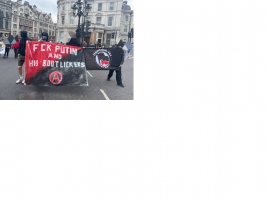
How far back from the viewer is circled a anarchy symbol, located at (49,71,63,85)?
527 cm

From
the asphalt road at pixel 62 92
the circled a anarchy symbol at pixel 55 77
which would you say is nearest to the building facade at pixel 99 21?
the asphalt road at pixel 62 92

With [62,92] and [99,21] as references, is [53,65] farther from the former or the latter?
[99,21]

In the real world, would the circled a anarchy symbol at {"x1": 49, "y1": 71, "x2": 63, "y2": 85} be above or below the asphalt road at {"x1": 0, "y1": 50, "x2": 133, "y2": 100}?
above

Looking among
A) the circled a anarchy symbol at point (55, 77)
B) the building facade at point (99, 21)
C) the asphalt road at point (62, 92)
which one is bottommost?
the asphalt road at point (62, 92)

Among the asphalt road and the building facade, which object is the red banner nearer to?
the asphalt road

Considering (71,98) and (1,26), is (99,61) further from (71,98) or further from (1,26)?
(1,26)

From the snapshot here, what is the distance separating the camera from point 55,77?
530 centimetres

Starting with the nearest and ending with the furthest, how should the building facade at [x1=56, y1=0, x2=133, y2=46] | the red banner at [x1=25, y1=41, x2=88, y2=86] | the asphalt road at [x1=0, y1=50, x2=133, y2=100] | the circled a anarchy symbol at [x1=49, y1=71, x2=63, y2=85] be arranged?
1. the asphalt road at [x1=0, y1=50, x2=133, y2=100]
2. the red banner at [x1=25, y1=41, x2=88, y2=86]
3. the circled a anarchy symbol at [x1=49, y1=71, x2=63, y2=85]
4. the building facade at [x1=56, y1=0, x2=133, y2=46]

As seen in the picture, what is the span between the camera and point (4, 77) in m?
6.59

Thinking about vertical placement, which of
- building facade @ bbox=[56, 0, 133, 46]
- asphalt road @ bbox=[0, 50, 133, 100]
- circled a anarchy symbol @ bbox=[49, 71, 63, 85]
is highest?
building facade @ bbox=[56, 0, 133, 46]

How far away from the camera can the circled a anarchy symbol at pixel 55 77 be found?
5.27 m

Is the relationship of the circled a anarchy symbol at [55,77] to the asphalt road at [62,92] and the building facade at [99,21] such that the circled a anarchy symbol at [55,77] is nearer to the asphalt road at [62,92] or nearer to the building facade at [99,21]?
the asphalt road at [62,92]

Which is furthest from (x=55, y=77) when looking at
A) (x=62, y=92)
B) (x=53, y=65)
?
(x=62, y=92)

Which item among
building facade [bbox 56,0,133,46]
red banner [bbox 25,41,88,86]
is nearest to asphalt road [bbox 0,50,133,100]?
red banner [bbox 25,41,88,86]
